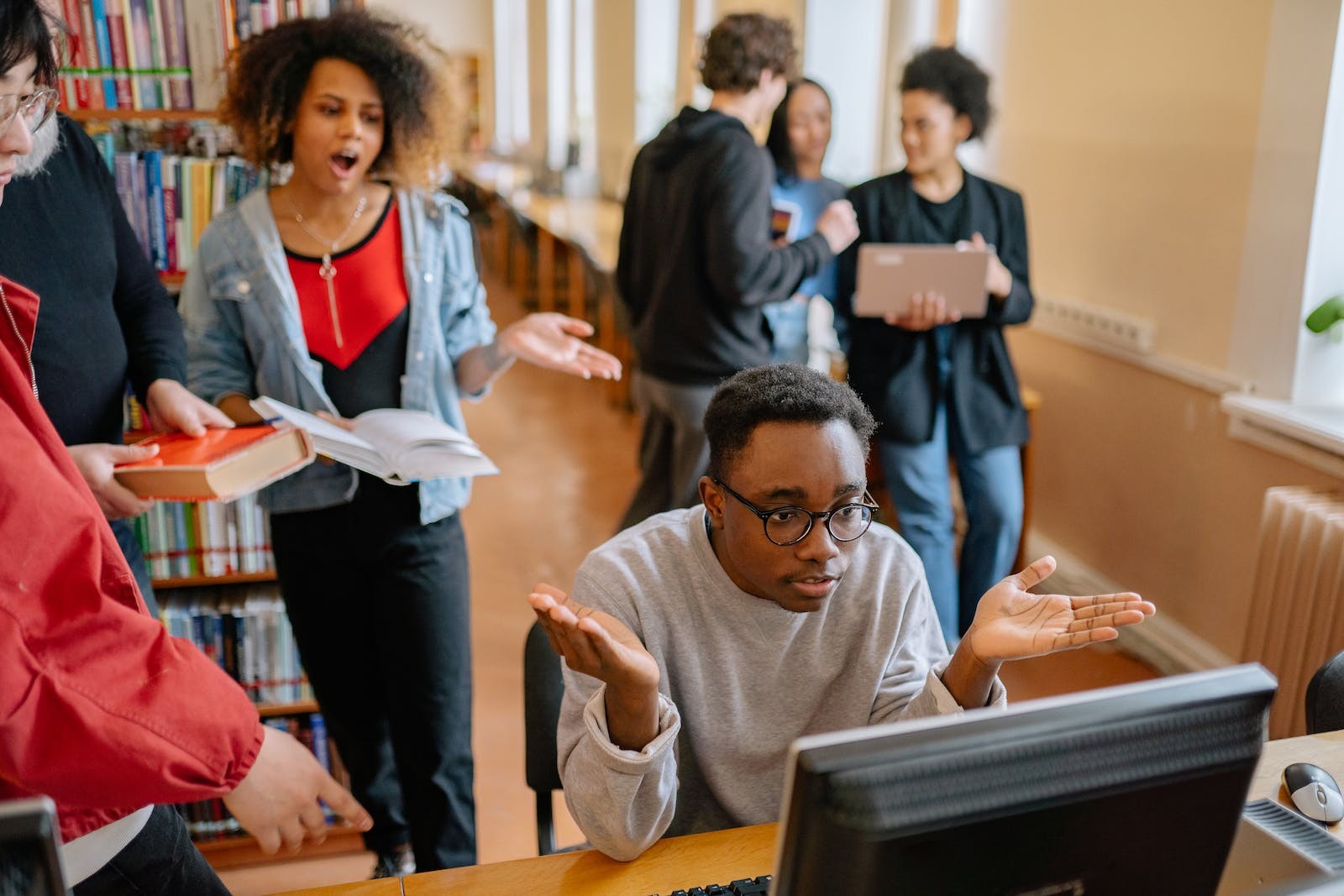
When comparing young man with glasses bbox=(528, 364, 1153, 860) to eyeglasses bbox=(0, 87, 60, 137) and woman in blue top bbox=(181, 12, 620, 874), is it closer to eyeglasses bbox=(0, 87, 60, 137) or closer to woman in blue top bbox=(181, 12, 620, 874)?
woman in blue top bbox=(181, 12, 620, 874)

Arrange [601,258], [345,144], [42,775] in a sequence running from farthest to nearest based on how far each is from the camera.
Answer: [601,258]
[345,144]
[42,775]

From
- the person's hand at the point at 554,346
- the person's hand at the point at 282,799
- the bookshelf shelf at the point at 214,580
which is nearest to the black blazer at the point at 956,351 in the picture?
the person's hand at the point at 554,346

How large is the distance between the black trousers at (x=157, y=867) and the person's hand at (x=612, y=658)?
0.44 metres

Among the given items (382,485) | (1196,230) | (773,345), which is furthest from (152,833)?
(1196,230)

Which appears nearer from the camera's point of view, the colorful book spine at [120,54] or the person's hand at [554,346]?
the person's hand at [554,346]

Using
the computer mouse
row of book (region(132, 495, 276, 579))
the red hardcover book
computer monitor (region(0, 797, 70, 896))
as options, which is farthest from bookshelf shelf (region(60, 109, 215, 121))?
the computer mouse

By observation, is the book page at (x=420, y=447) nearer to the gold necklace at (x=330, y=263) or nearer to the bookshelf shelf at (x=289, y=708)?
the gold necklace at (x=330, y=263)

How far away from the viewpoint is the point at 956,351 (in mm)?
2834

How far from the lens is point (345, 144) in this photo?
1.87 m

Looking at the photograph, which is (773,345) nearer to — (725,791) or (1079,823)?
(725,791)

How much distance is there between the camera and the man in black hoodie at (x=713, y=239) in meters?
2.70

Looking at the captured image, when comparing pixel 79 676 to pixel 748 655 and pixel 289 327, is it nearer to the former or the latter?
pixel 748 655

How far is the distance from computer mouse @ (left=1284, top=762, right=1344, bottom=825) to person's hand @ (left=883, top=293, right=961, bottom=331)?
1564 millimetres

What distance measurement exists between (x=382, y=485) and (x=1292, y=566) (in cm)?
191
